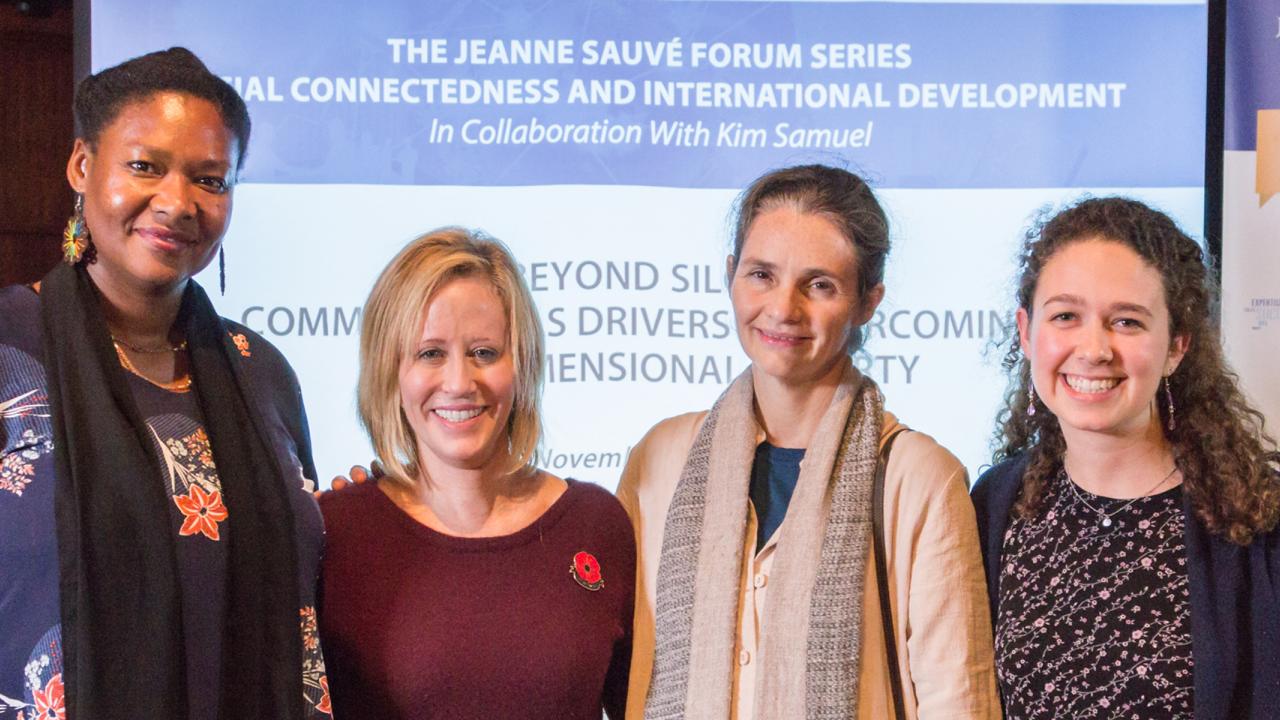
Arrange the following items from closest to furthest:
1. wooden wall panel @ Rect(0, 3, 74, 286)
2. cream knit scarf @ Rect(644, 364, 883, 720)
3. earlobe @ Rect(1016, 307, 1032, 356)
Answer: cream knit scarf @ Rect(644, 364, 883, 720) → earlobe @ Rect(1016, 307, 1032, 356) → wooden wall panel @ Rect(0, 3, 74, 286)

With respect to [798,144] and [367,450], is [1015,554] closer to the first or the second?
[798,144]

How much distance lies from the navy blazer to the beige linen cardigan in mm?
318

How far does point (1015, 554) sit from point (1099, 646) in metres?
0.22

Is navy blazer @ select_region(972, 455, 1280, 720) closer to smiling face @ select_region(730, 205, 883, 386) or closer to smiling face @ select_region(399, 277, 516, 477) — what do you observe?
smiling face @ select_region(730, 205, 883, 386)

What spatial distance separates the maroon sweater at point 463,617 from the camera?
1.91m

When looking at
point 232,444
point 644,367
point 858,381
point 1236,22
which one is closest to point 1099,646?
point 858,381

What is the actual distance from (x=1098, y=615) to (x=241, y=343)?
1.52 metres

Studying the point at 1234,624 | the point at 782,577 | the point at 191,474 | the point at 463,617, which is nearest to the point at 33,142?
the point at 191,474

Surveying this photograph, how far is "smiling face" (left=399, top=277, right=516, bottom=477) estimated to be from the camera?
1985 millimetres

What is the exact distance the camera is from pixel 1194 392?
2076 millimetres

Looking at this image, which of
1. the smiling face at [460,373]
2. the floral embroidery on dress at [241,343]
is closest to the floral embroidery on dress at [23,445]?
the floral embroidery on dress at [241,343]

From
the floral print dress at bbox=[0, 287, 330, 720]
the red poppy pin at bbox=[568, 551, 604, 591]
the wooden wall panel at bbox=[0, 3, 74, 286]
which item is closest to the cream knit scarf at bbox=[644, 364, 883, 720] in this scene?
→ the red poppy pin at bbox=[568, 551, 604, 591]

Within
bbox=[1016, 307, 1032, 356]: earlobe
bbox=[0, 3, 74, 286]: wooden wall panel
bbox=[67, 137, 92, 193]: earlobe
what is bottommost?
bbox=[1016, 307, 1032, 356]: earlobe

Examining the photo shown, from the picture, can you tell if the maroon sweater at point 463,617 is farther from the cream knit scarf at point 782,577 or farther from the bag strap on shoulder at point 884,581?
the bag strap on shoulder at point 884,581
